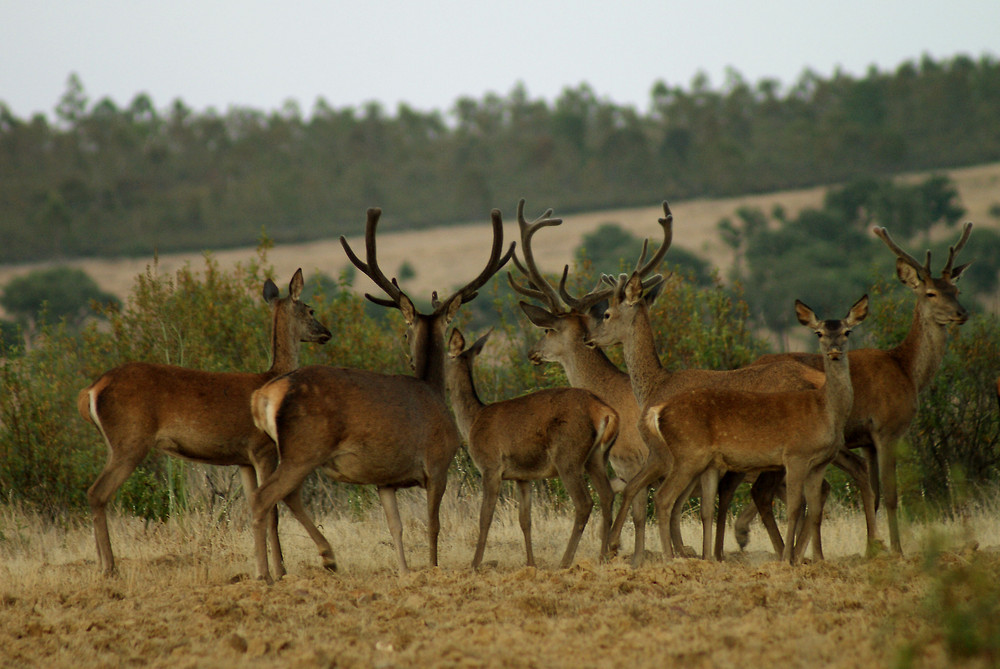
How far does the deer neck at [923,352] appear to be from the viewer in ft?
31.3

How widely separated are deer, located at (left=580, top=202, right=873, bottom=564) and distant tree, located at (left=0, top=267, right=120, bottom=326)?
32.7 meters

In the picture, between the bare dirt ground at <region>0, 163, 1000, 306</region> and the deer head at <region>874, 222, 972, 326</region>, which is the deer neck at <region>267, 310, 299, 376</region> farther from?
the bare dirt ground at <region>0, 163, 1000, 306</region>

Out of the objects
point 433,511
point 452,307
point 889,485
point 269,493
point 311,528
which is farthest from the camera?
point 452,307

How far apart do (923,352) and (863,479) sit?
4.43 ft

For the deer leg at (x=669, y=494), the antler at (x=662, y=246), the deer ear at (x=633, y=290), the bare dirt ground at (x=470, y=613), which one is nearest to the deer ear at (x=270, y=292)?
the bare dirt ground at (x=470, y=613)

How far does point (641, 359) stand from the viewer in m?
9.85

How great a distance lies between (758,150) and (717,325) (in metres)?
62.1

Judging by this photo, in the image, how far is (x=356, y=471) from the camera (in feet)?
27.2

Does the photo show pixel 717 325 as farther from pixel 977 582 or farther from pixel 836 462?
pixel 977 582

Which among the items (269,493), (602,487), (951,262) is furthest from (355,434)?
(951,262)

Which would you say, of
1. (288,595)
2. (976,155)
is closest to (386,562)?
(288,595)

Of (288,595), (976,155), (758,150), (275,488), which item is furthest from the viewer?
(758,150)

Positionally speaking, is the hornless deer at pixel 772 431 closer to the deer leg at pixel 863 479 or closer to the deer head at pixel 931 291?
the deer leg at pixel 863 479

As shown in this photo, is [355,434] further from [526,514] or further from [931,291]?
[931,291]
